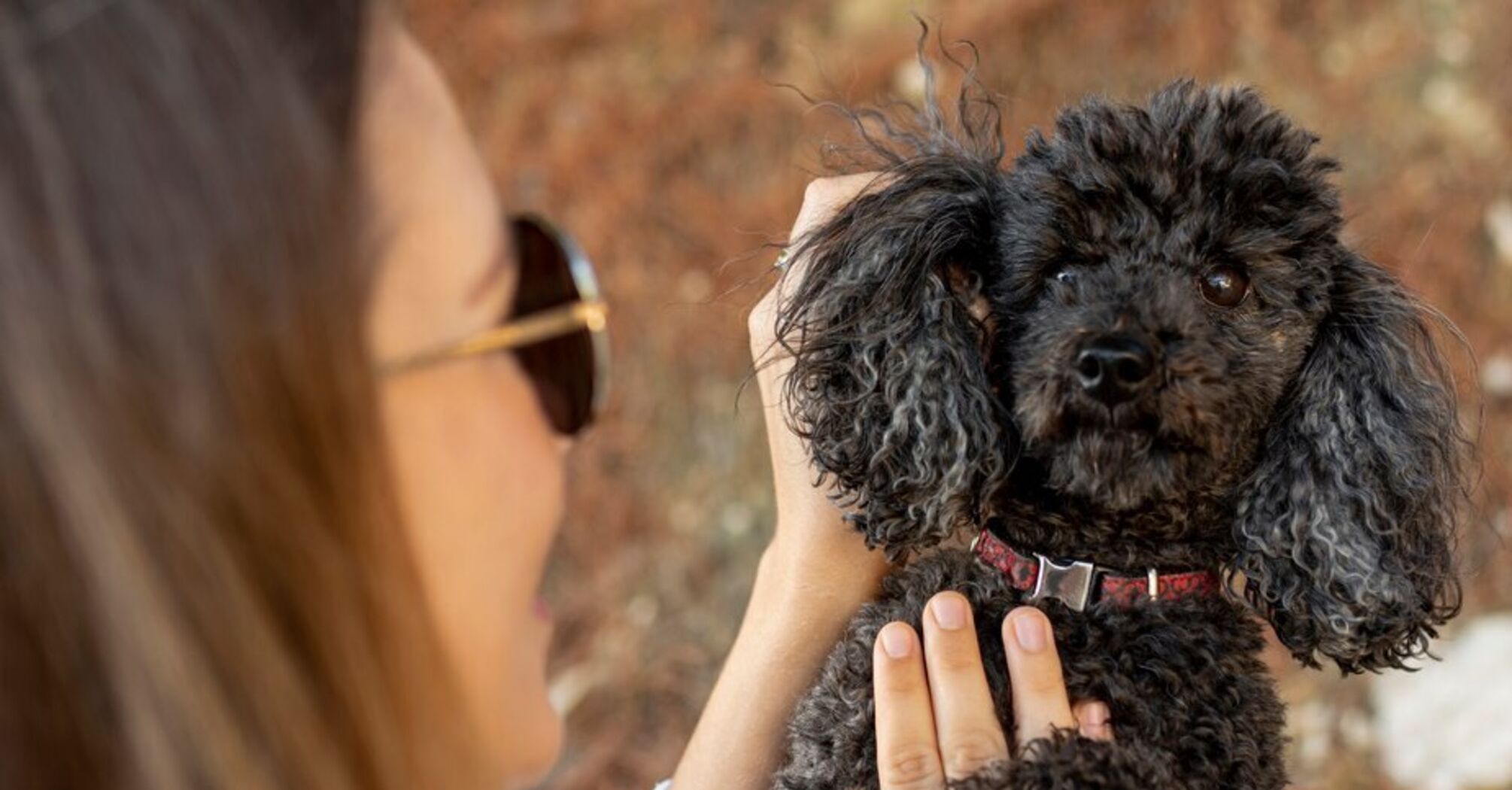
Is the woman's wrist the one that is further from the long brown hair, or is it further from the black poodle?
the long brown hair

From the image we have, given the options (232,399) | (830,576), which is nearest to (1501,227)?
(830,576)

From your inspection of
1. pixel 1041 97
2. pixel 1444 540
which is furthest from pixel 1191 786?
pixel 1041 97

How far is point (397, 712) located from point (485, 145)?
4.54m

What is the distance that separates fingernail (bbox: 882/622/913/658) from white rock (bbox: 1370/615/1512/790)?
2555 millimetres

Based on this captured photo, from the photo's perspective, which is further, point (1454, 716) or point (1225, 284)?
point (1454, 716)

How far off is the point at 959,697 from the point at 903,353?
1.43ft

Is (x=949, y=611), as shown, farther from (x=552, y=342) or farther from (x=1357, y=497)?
(x=552, y=342)

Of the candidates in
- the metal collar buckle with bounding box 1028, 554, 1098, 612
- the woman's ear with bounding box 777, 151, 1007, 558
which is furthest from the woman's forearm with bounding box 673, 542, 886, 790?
the metal collar buckle with bounding box 1028, 554, 1098, 612

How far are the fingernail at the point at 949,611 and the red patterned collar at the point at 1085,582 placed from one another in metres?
0.12

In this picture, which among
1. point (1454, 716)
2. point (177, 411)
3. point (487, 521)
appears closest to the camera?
point (177, 411)

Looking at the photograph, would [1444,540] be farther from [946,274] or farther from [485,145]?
[485,145]

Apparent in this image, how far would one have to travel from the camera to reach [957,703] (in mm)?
1505

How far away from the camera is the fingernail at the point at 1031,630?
150cm

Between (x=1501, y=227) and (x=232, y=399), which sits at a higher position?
(x=232, y=399)
